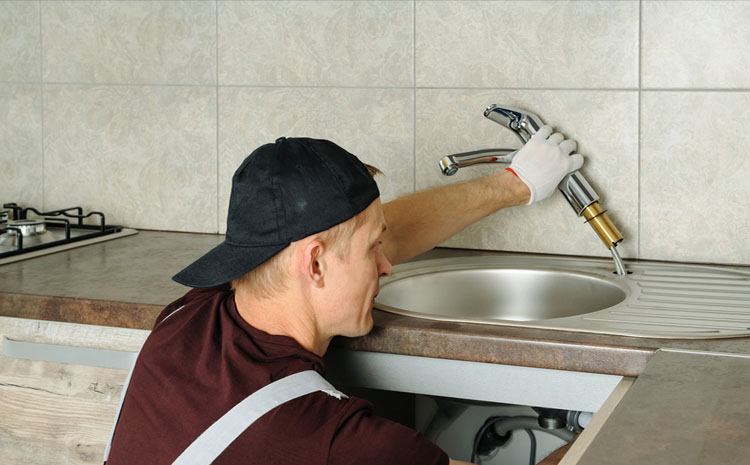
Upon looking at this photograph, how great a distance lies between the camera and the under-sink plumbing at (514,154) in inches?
69.9

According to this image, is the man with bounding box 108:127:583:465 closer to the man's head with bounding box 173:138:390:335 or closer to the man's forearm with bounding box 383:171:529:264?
the man's head with bounding box 173:138:390:335

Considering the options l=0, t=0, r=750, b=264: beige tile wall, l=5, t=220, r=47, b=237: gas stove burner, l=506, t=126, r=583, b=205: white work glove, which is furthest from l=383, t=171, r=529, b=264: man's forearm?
l=5, t=220, r=47, b=237: gas stove burner

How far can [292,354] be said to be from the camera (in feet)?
4.00

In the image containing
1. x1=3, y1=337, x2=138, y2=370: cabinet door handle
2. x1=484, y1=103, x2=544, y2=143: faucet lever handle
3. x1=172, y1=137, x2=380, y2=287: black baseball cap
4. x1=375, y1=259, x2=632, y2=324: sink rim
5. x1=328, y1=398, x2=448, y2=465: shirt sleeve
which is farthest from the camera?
x1=484, y1=103, x2=544, y2=143: faucet lever handle

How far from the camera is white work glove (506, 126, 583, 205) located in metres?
1.79

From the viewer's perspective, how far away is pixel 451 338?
1.35 metres

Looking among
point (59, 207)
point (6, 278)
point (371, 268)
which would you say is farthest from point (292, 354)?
point (59, 207)

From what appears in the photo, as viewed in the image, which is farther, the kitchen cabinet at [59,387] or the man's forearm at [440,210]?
the man's forearm at [440,210]

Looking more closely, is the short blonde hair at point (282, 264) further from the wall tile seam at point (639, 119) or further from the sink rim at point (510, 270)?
the wall tile seam at point (639, 119)

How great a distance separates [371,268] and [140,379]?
0.32 metres

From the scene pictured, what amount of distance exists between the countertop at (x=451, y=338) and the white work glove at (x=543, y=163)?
239 mm

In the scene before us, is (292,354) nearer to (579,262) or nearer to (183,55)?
(579,262)

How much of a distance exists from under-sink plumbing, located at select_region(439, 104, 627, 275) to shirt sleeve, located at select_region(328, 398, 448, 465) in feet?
2.46

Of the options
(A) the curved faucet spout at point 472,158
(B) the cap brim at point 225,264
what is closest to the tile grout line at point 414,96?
(A) the curved faucet spout at point 472,158
